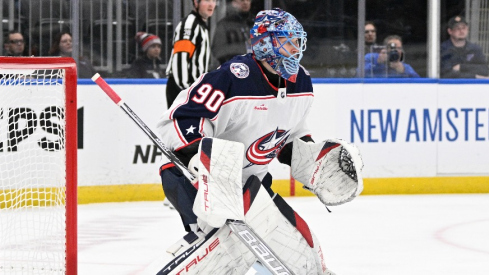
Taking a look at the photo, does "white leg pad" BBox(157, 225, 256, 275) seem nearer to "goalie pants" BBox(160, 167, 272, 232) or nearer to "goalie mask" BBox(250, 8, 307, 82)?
"goalie pants" BBox(160, 167, 272, 232)

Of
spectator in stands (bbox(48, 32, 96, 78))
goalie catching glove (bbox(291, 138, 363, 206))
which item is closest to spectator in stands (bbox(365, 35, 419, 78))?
spectator in stands (bbox(48, 32, 96, 78))

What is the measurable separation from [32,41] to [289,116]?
2894 millimetres

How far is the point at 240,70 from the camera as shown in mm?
2596

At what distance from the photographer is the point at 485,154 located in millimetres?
5875

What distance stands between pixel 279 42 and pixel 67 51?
2.95 metres

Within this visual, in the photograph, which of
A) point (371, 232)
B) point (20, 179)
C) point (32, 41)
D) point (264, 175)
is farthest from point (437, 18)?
point (264, 175)

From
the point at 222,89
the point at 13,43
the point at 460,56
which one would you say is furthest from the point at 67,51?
the point at 222,89

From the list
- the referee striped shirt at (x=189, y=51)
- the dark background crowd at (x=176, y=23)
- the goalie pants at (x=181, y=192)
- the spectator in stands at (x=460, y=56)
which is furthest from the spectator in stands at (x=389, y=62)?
the goalie pants at (x=181, y=192)

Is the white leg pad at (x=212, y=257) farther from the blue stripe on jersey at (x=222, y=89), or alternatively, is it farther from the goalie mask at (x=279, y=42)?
the goalie mask at (x=279, y=42)

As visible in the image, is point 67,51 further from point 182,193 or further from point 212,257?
point 212,257

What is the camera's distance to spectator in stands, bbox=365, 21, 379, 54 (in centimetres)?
588

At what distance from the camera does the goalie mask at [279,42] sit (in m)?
2.62

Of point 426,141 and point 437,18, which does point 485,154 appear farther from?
point 437,18

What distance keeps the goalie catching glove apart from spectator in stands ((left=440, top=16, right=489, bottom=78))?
3267 millimetres
